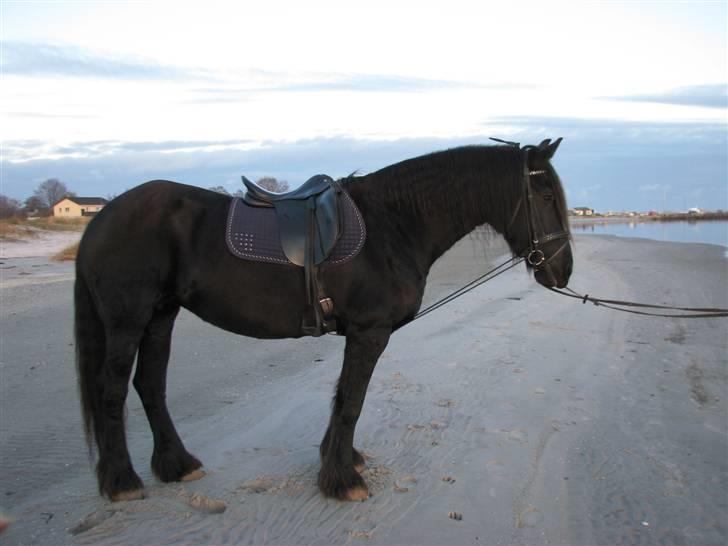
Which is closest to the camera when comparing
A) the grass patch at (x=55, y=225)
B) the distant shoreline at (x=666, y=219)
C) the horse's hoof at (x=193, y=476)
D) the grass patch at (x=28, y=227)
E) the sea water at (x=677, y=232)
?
the horse's hoof at (x=193, y=476)

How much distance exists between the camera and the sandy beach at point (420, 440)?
12.8 feet

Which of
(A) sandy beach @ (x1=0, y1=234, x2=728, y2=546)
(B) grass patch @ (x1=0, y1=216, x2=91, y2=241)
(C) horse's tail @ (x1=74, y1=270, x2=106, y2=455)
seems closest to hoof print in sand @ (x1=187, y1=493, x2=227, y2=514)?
(A) sandy beach @ (x1=0, y1=234, x2=728, y2=546)

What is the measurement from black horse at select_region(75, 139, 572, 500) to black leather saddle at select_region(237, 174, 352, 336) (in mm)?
72

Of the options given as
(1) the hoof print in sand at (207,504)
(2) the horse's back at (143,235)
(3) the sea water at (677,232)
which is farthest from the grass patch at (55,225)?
(3) the sea water at (677,232)

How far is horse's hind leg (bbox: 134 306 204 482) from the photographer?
441 centimetres

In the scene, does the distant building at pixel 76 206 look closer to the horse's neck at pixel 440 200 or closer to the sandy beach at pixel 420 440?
the sandy beach at pixel 420 440

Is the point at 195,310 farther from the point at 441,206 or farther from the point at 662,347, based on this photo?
the point at 662,347

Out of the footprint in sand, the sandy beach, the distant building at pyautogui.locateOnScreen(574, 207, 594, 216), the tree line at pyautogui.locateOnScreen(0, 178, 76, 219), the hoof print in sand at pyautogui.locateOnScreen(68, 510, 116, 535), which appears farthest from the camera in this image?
the distant building at pyautogui.locateOnScreen(574, 207, 594, 216)

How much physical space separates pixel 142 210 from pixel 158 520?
6.26 ft

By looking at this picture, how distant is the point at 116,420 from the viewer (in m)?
4.16

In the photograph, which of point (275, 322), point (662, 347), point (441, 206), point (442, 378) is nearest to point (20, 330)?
point (442, 378)

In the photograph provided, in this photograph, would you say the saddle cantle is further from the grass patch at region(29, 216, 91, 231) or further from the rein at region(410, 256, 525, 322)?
the grass patch at region(29, 216, 91, 231)

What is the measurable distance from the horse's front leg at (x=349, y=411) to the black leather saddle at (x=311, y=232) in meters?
0.22

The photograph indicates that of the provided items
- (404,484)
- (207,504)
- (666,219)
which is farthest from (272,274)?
(666,219)
